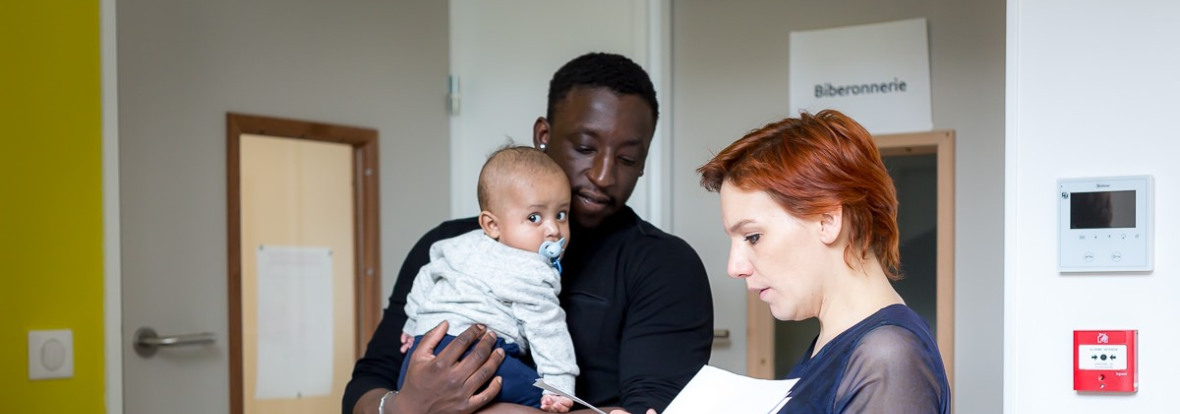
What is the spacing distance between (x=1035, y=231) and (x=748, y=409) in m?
0.86

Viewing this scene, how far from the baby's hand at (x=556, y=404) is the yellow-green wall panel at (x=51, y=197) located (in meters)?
1.25

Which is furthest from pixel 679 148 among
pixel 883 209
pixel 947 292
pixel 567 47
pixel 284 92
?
pixel 883 209

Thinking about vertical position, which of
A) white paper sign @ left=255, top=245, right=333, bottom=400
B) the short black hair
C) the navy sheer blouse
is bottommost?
white paper sign @ left=255, top=245, right=333, bottom=400

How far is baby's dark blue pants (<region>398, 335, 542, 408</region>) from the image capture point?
5.78 ft

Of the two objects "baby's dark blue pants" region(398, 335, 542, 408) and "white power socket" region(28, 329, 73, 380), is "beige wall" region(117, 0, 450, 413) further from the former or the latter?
"baby's dark blue pants" region(398, 335, 542, 408)

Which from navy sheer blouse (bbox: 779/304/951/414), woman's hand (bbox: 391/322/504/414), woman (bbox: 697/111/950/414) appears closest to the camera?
navy sheer blouse (bbox: 779/304/951/414)

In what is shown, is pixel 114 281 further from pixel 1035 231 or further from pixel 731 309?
pixel 1035 231

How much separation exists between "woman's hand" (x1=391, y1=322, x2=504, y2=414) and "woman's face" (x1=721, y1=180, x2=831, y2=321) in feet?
1.74

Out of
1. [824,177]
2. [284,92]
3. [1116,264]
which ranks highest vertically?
[284,92]

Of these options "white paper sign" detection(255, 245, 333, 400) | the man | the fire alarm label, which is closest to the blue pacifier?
the man

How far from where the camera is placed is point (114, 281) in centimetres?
247

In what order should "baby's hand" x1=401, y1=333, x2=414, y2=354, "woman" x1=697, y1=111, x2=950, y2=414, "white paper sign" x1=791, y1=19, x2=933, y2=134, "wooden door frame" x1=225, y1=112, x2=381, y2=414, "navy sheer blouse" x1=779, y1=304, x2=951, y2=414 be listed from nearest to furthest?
"navy sheer blouse" x1=779, y1=304, x2=951, y2=414, "woman" x1=697, y1=111, x2=950, y2=414, "baby's hand" x1=401, y1=333, x2=414, y2=354, "wooden door frame" x1=225, y1=112, x2=381, y2=414, "white paper sign" x1=791, y1=19, x2=933, y2=134

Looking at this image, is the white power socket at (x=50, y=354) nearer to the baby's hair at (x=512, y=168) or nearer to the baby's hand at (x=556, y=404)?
the baby's hair at (x=512, y=168)

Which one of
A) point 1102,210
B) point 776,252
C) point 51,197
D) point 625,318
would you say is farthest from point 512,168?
point 51,197
